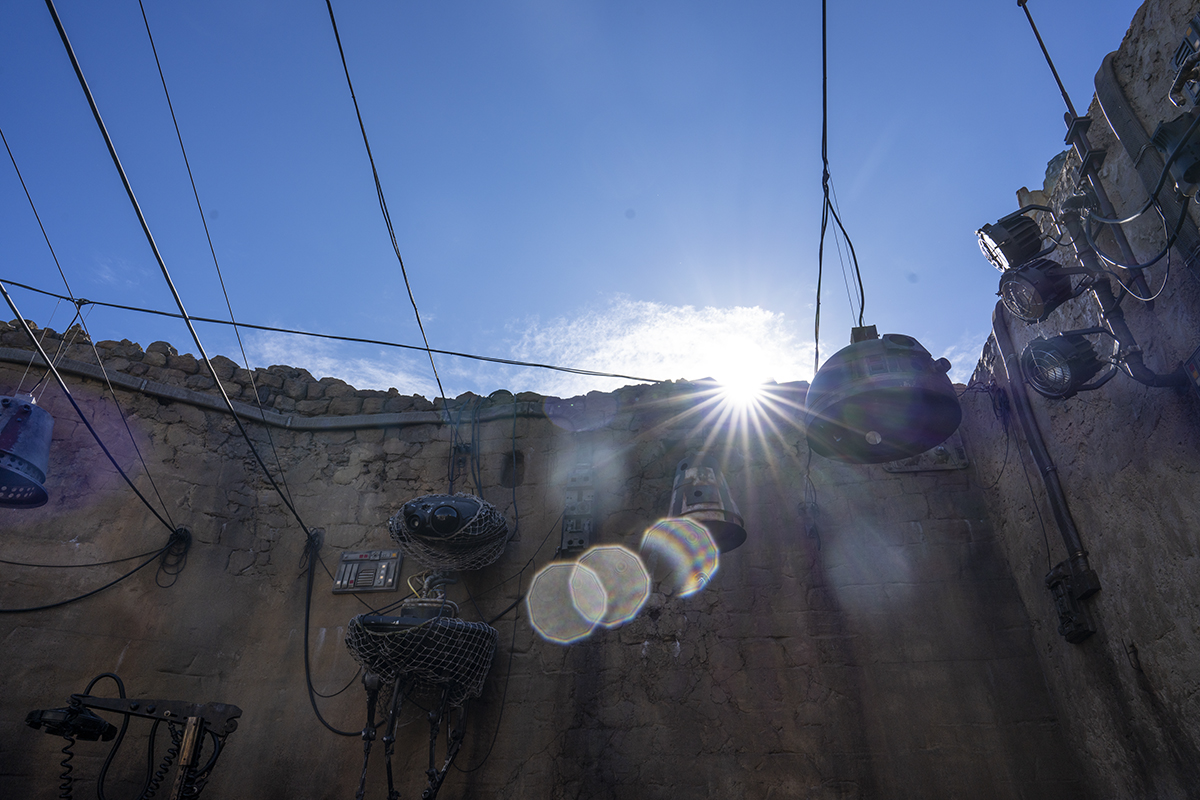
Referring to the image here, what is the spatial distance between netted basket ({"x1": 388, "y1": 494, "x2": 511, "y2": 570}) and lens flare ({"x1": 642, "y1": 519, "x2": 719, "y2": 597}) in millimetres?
1053

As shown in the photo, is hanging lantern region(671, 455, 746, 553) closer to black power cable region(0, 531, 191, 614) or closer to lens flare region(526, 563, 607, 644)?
lens flare region(526, 563, 607, 644)

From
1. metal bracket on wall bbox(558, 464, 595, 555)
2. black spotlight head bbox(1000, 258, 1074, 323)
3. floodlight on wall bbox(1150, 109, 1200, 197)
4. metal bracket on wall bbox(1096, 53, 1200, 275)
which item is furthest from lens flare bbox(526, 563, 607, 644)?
floodlight on wall bbox(1150, 109, 1200, 197)

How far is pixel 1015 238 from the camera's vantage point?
298 centimetres

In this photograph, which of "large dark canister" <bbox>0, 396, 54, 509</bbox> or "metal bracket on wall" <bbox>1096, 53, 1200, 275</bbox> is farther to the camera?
"large dark canister" <bbox>0, 396, 54, 509</bbox>

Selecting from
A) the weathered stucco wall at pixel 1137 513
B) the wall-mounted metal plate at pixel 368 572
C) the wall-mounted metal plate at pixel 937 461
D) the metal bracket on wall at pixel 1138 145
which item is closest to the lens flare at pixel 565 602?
the wall-mounted metal plate at pixel 368 572

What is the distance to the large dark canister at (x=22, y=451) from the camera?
3.55 meters

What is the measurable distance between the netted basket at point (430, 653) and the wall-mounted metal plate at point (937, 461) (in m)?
2.95

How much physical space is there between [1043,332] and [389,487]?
4.35m

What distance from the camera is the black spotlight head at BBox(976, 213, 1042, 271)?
2.97m

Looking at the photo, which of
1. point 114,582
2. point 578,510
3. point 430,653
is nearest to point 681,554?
point 578,510

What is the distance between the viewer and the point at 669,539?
466 centimetres

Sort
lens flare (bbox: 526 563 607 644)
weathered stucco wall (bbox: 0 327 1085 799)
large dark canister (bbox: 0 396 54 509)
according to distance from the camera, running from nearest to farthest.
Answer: large dark canister (bbox: 0 396 54 509) < weathered stucco wall (bbox: 0 327 1085 799) < lens flare (bbox: 526 563 607 644)

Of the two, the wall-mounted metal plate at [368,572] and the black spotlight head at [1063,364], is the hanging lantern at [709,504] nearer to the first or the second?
the black spotlight head at [1063,364]

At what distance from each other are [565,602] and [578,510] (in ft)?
2.10
